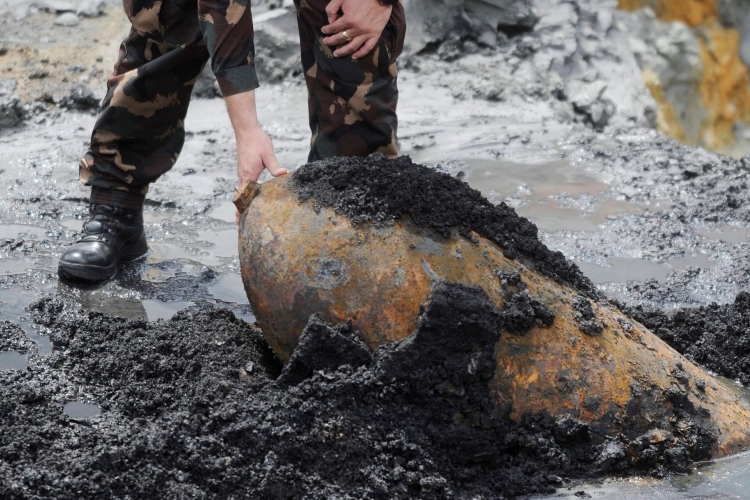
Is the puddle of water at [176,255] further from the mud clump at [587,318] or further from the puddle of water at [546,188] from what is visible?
the mud clump at [587,318]

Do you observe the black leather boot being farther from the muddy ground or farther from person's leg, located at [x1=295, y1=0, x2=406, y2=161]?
person's leg, located at [x1=295, y1=0, x2=406, y2=161]

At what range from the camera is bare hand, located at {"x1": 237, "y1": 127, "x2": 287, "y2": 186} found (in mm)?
2512

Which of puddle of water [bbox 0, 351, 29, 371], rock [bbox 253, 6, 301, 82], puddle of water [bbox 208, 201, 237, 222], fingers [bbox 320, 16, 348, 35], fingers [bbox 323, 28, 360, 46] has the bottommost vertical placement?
puddle of water [bbox 208, 201, 237, 222]

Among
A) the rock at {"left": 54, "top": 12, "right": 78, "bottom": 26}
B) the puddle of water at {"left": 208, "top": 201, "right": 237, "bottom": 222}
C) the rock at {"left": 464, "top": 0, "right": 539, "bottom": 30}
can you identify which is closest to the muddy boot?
the puddle of water at {"left": 208, "top": 201, "right": 237, "bottom": 222}

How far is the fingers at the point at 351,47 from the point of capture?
2.96 meters

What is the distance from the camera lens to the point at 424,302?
7.21ft

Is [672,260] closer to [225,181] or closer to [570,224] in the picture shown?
[570,224]

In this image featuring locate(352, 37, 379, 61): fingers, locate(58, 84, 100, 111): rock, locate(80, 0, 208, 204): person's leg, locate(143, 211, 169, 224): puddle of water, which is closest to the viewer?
locate(352, 37, 379, 61): fingers

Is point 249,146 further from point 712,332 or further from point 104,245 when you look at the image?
point 712,332

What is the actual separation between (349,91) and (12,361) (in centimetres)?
149

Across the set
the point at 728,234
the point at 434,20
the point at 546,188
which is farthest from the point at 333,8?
the point at 434,20

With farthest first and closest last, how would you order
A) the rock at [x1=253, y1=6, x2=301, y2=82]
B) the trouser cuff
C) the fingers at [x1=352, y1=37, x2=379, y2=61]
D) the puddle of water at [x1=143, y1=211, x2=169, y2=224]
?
the rock at [x1=253, y1=6, x2=301, y2=82] → the puddle of water at [x1=143, y1=211, x2=169, y2=224] → the trouser cuff → the fingers at [x1=352, y1=37, x2=379, y2=61]

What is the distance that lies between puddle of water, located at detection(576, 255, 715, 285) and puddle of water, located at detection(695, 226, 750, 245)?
0.90 ft

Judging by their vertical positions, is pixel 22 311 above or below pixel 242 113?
below
